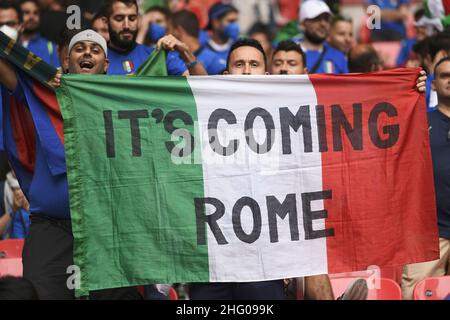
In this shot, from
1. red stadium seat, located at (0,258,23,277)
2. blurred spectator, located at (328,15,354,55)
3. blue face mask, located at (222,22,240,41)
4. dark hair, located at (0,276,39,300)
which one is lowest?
red stadium seat, located at (0,258,23,277)

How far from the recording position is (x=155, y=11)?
1384 cm

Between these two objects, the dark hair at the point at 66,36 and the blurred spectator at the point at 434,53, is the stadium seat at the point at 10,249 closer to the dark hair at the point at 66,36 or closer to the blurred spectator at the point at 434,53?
the dark hair at the point at 66,36

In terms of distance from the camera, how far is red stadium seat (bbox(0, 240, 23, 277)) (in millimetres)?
8500

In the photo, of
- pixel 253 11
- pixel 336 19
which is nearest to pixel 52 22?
pixel 336 19

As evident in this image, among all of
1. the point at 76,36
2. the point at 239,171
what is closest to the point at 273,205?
the point at 239,171

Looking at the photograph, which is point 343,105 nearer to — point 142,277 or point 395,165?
point 395,165

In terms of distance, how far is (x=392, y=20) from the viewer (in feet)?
58.6

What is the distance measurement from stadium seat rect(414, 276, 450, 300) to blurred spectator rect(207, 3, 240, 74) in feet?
16.5

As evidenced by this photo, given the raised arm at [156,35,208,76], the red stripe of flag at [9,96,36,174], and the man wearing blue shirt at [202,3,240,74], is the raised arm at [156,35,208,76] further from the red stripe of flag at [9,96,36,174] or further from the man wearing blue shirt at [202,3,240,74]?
the man wearing blue shirt at [202,3,240,74]

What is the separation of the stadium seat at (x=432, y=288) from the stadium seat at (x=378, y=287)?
19 cm

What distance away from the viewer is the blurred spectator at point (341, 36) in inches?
509

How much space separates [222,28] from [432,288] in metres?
5.67

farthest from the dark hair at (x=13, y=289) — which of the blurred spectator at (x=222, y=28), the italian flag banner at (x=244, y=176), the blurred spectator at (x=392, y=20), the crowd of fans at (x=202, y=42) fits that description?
the blurred spectator at (x=392, y=20)

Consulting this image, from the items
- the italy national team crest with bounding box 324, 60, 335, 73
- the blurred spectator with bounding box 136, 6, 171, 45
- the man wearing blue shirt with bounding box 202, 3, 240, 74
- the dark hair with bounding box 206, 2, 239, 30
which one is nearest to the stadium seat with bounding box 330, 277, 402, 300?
the italy national team crest with bounding box 324, 60, 335, 73
